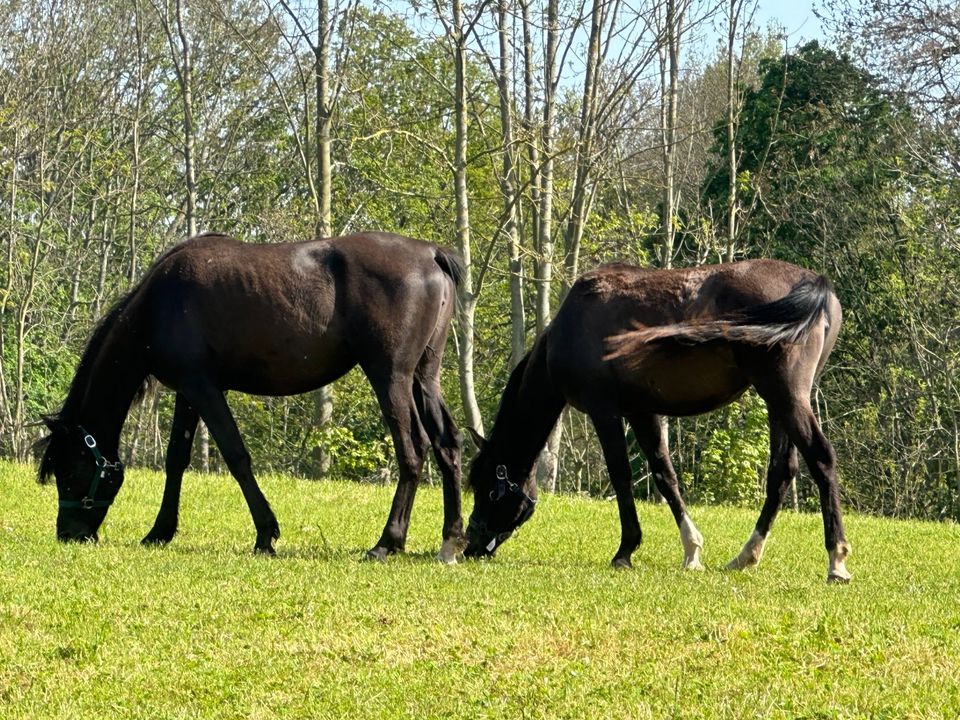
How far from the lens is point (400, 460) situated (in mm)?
11219

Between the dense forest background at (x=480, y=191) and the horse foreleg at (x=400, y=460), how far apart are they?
12330mm

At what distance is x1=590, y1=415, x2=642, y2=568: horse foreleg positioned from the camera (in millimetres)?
11258

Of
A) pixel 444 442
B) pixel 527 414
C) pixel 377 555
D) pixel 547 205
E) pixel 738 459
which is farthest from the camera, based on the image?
pixel 738 459

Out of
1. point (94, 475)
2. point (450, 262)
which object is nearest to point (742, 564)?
point (450, 262)

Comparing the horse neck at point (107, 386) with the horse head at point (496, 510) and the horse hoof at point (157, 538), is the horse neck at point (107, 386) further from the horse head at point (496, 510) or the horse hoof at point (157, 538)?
the horse head at point (496, 510)

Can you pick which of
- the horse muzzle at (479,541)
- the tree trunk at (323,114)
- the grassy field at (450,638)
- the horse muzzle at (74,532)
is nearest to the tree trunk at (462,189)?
the tree trunk at (323,114)

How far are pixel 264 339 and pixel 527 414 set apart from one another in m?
2.38

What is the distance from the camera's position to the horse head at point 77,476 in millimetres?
11758

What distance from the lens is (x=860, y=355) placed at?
32344mm

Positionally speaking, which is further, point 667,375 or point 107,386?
point 107,386

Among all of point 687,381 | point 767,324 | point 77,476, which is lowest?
point 77,476

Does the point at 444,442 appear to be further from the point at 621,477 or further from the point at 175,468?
the point at 175,468

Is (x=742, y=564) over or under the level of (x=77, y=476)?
under

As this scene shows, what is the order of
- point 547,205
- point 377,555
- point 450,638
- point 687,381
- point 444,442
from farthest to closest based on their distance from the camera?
point 547,205
point 444,442
point 377,555
point 687,381
point 450,638
